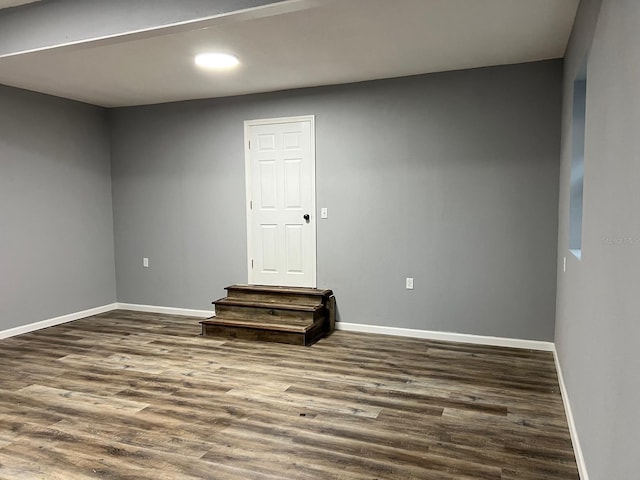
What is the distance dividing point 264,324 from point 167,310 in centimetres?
165

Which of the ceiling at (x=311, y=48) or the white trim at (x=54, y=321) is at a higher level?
the ceiling at (x=311, y=48)

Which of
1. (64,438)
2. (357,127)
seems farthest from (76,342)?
(357,127)

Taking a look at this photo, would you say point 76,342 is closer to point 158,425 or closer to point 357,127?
point 158,425

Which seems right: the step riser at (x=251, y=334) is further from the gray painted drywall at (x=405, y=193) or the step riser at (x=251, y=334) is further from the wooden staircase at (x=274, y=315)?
the gray painted drywall at (x=405, y=193)

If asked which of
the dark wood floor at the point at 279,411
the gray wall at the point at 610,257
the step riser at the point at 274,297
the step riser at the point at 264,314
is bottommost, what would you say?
the dark wood floor at the point at 279,411

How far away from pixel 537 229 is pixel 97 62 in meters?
3.89

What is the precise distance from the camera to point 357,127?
4.60m

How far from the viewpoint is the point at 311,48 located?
11.5ft

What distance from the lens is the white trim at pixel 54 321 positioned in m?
4.66

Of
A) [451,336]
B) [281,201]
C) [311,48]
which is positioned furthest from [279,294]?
[311,48]

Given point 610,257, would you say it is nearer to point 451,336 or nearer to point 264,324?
point 451,336

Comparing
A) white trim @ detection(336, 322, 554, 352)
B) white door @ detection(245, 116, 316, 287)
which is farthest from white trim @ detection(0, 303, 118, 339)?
white trim @ detection(336, 322, 554, 352)

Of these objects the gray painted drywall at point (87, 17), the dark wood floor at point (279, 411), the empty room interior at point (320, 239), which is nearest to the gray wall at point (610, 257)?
the empty room interior at point (320, 239)

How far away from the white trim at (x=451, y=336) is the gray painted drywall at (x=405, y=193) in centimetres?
6
